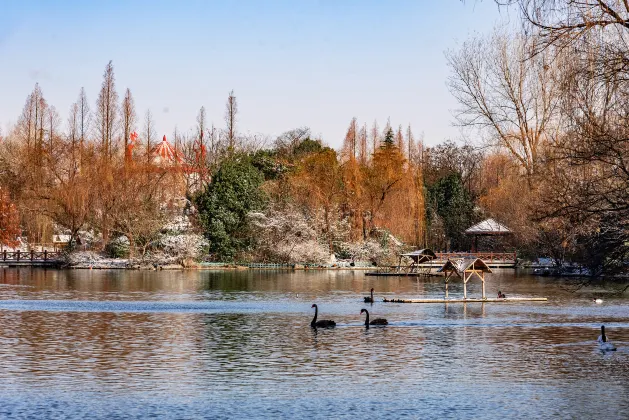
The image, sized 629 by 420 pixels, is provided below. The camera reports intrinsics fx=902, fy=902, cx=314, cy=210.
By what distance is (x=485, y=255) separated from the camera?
239 ft

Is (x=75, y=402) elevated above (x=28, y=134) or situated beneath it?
situated beneath

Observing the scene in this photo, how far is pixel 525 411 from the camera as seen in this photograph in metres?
16.2

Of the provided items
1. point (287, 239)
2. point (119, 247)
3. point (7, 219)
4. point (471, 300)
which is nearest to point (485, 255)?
point (287, 239)

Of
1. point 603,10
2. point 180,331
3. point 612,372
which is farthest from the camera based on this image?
point 180,331

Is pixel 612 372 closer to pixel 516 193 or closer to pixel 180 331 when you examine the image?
pixel 180 331

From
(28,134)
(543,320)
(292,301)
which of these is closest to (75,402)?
(543,320)

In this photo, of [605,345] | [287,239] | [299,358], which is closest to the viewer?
[299,358]

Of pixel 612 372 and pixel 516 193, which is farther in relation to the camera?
pixel 516 193

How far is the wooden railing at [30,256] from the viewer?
71281 mm

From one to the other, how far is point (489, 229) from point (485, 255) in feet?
7.09

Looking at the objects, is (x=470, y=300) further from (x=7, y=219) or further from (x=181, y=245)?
(x=7, y=219)

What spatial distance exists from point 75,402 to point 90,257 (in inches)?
2113

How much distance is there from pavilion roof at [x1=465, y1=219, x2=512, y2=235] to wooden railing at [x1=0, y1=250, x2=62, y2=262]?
3323 centimetres

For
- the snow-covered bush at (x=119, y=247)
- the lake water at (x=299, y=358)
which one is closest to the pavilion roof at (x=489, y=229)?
the snow-covered bush at (x=119, y=247)
